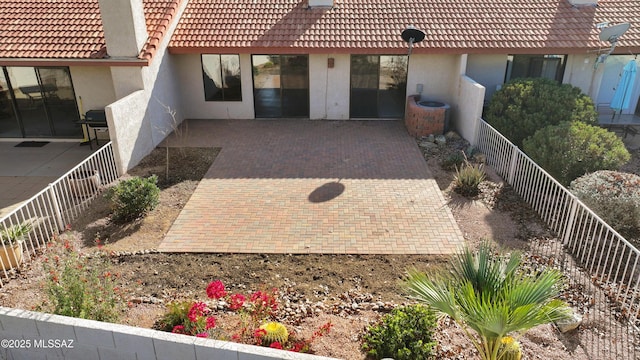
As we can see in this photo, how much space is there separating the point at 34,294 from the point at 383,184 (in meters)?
7.63

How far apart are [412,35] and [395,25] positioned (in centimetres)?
129

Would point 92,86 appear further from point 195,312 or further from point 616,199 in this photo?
point 616,199

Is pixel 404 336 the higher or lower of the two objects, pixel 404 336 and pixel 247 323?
the higher

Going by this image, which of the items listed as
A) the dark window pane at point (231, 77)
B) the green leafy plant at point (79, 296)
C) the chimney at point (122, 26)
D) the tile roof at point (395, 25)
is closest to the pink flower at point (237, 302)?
the green leafy plant at point (79, 296)

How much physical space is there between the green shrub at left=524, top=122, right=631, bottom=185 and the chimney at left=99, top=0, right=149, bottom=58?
11154 millimetres

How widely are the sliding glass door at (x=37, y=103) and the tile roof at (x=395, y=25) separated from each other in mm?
3646

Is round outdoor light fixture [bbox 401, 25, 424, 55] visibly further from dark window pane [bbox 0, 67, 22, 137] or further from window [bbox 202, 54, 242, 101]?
dark window pane [bbox 0, 67, 22, 137]

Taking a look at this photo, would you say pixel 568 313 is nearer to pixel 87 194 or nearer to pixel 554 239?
pixel 554 239

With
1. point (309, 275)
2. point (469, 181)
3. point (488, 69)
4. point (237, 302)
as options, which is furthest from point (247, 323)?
point (488, 69)

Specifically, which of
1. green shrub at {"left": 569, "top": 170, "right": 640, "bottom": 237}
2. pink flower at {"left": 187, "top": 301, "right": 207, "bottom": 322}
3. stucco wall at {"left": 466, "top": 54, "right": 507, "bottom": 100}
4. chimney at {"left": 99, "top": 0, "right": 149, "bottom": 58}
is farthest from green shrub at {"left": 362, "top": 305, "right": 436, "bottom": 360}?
stucco wall at {"left": 466, "top": 54, "right": 507, "bottom": 100}

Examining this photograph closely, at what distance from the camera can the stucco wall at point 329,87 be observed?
15.5 meters

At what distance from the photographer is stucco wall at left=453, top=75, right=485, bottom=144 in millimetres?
12906

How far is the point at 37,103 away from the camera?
14.0 meters

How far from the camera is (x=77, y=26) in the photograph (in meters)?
13.6
